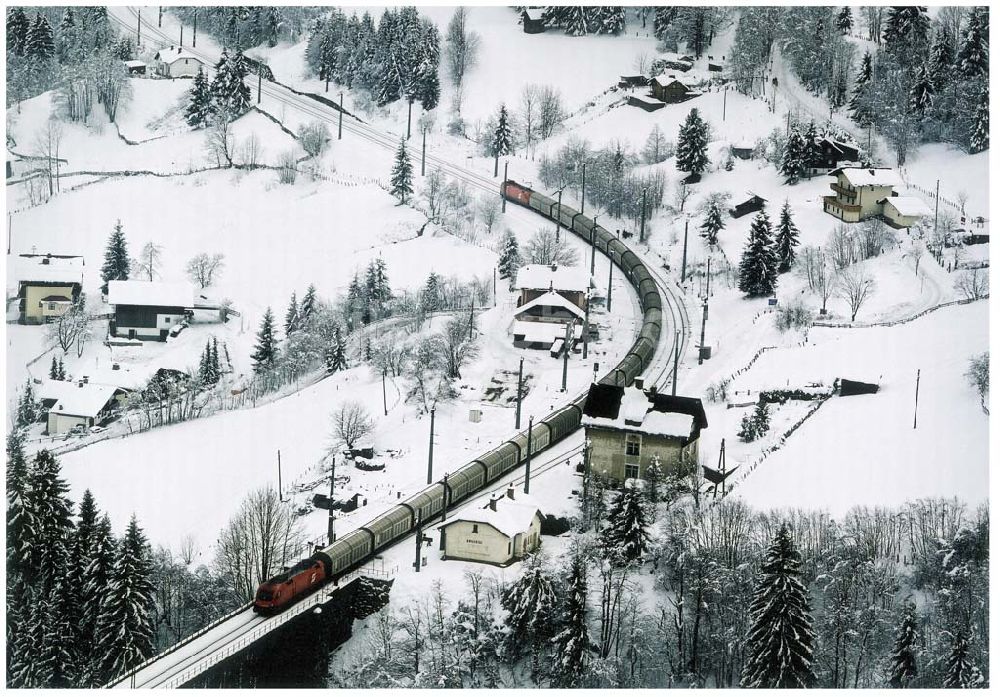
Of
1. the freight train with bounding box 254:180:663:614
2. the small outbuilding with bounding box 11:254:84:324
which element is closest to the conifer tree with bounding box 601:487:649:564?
the freight train with bounding box 254:180:663:614

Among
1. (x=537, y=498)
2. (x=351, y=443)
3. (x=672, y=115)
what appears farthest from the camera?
(x=672, y=115)

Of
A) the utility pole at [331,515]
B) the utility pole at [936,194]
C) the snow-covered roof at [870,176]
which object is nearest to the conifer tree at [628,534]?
the utility pole at [331,515]

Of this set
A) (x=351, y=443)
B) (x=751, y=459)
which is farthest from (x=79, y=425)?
(x=751, y=459)

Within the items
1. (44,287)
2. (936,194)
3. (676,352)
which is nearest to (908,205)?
(936,194)

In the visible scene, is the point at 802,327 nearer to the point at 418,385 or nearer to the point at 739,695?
the point at 418,385

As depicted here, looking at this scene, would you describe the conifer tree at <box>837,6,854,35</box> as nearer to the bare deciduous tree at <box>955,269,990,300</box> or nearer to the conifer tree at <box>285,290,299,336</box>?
the bare deciduous tree at <box>955,269,990,300</box>

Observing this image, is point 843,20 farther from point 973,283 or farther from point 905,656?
point 905,656

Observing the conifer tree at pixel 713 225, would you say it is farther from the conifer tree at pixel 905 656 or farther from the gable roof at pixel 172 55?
the conifer tree at pixel 905 656
